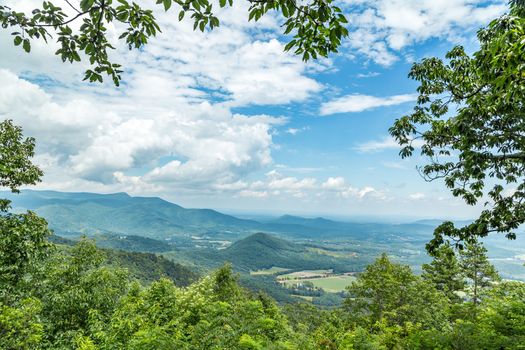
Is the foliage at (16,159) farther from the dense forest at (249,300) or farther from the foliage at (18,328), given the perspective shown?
the foliage at (18,328)

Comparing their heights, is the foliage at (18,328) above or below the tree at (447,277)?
above

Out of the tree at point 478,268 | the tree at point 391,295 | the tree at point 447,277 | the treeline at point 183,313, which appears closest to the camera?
the treeline at point 183,313

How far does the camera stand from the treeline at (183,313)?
944 centimetres

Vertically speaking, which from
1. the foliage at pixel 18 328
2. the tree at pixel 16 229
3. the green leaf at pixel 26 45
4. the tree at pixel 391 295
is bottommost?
the tree at pixel 391 295

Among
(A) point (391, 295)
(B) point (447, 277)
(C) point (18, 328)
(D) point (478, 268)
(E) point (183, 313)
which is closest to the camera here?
(C) point (18, 328)

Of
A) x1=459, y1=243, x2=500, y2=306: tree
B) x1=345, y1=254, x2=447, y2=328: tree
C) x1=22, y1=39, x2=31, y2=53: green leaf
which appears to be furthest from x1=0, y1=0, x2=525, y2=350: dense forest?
x1=459, y1=243, x2=500, y2=306: tree

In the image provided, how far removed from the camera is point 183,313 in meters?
18.8

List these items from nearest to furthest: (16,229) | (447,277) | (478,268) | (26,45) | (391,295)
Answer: (26,45), (16,229), (391,295), (478,268), (447,277)

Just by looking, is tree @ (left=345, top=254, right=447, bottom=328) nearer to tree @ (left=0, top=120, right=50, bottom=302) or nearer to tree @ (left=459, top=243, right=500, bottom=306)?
tree @ (left=459, top=243, right=500, bottom=306)

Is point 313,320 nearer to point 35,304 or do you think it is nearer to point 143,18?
point 35,304

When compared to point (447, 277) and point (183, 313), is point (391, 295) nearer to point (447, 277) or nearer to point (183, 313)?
point (447, 277)

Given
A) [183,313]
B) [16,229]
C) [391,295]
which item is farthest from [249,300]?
[391,295]

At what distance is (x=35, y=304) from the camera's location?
1043cm

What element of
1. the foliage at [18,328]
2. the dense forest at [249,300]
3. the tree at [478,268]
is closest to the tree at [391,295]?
the dense forest at [249,300]
